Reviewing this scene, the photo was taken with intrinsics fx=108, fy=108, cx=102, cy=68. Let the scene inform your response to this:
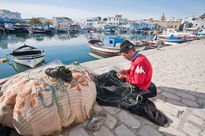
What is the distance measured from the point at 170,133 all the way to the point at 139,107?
0.74 m

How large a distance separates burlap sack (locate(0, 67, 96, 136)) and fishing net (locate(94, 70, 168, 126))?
3.10 feet

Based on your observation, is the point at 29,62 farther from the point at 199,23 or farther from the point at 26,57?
the point at 199,23

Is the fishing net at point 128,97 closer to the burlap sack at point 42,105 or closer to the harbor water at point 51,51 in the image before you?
the burlap sack at point 42,105

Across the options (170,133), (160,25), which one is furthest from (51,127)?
(160,25)

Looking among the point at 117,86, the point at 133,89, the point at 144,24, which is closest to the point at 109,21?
the point at 144,24

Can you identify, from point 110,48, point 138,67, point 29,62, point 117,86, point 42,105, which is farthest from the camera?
point 110,48

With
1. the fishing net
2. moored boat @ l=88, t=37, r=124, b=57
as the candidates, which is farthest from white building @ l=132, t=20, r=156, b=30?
the fishing net

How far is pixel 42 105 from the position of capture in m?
1.81

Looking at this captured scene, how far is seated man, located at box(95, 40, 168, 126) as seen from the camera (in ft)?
8.27

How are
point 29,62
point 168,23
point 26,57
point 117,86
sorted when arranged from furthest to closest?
point 168,23, point 29,62, point 26,57, point 117,86

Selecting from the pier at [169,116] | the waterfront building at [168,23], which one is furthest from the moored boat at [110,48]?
the waterfront building at [168,23]

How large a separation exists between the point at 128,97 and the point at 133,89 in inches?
10.0

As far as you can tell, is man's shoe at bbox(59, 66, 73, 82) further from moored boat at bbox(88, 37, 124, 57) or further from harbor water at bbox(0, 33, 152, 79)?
A: moored boat at bbox(88, 37, 124, 57)

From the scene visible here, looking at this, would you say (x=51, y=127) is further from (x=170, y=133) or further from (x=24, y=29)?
(x=24, y=29)
